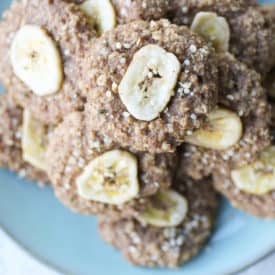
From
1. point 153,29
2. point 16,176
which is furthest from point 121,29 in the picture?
point 16,176

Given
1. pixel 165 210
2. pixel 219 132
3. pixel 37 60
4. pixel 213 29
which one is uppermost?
pixel 213 29

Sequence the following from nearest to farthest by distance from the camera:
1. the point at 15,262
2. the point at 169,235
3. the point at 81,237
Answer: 1. the point at 169,235
2. the point at 81,237
3. the point at 15,262

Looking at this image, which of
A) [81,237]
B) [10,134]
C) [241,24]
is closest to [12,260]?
[81,237]

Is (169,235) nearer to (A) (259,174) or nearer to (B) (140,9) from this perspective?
(A) (259,174)

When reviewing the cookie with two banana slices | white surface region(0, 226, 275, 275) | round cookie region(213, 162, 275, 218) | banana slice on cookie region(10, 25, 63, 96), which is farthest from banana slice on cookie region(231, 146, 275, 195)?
white surface region(0, 226, 275, 275)

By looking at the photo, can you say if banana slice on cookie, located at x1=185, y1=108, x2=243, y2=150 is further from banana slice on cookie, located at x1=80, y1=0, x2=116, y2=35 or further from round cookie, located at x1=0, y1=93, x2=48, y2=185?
round cookie, located at x1=0, y1=93, x2=48, y2=185

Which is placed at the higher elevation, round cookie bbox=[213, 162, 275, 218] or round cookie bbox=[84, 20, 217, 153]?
round cookie bbox=[84, 20, 217, 153]
